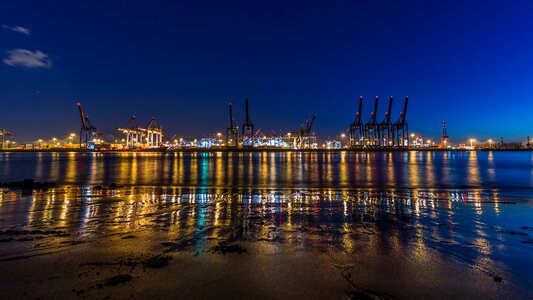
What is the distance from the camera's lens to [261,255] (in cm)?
438

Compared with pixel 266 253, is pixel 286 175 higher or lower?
higher

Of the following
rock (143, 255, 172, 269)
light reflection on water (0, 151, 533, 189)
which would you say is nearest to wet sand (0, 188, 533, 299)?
rock (143, 255, 172, 269)

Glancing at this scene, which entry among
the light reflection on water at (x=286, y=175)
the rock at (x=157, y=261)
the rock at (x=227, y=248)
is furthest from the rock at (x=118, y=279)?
the light reflection on water at (x=286, y=175)

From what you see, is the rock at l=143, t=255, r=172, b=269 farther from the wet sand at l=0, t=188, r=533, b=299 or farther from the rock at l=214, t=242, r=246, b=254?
the rock at l=214, t=242, r=246, b=254

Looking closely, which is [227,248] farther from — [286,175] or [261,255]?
[286,175]

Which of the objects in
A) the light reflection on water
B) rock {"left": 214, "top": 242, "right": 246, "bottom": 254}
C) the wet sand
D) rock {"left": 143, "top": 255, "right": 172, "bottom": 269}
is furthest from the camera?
the light reflection on water

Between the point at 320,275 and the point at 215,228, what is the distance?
9.00 feet

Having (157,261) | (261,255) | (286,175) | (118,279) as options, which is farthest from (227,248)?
(286,175)

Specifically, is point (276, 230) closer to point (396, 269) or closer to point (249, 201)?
point (396, 269)

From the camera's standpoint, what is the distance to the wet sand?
337 cm

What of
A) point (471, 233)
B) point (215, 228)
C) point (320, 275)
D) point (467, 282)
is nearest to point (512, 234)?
point (471, 233)

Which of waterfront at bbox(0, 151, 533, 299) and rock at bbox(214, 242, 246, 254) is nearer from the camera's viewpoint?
waterfront at bbox(0, 151, 533, 299)

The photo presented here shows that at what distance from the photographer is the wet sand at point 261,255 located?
11.0 ft

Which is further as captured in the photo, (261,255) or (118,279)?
(261,255)
